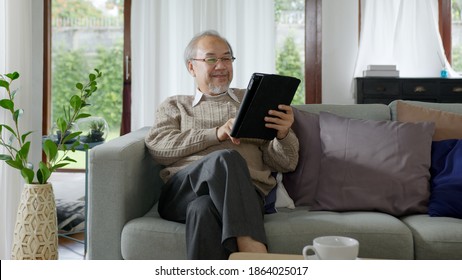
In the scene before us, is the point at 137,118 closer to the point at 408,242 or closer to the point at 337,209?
the point at 337,209

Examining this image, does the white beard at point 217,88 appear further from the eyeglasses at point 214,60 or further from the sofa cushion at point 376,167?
the sofa cushion at point 376,167

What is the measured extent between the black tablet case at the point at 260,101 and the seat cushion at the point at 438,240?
64 centimetres

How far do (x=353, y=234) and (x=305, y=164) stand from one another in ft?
1.48

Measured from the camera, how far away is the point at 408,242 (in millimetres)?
1882

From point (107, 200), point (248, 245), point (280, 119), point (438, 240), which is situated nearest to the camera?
point (248, 245)

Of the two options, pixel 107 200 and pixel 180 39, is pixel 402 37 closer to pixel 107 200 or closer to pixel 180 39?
pixel 180 39

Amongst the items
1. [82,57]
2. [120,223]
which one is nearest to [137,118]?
[82,57]

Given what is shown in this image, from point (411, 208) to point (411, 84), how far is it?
2.58 m

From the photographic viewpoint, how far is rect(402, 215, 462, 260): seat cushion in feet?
6.05

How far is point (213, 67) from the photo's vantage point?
238cm

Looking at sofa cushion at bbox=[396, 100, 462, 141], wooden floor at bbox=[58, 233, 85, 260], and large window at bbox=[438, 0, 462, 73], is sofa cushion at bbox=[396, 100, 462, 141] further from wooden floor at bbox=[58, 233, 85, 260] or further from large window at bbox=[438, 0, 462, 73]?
large window at bbox=[438, 0, 462, 73]

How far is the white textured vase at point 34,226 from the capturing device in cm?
227

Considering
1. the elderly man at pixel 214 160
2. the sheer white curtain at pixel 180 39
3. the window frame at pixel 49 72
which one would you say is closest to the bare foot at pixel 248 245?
the elderly man at pixel 214 160

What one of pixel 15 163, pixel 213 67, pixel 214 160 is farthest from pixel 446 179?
pixel 15 163
